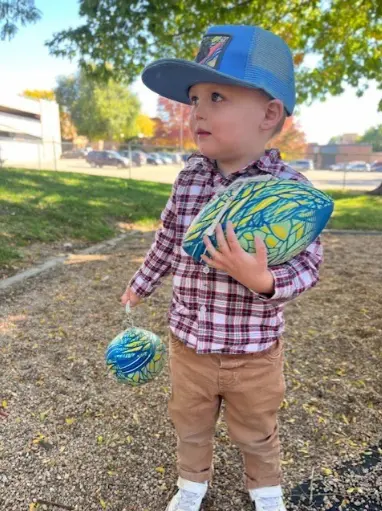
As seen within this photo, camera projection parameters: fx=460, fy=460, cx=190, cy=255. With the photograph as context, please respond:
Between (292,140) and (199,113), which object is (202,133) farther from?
(292,140)

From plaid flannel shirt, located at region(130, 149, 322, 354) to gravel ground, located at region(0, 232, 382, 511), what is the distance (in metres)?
0.86

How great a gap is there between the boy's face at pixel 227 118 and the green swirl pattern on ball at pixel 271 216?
6.9 inches

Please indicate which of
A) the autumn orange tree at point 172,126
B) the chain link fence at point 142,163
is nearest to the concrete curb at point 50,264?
the chain link fence at point 142,163

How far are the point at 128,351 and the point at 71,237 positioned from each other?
533 centimetres

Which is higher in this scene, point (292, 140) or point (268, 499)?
point (292, 140)

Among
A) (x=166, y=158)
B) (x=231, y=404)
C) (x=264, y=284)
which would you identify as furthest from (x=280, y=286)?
(x=166, y=158)

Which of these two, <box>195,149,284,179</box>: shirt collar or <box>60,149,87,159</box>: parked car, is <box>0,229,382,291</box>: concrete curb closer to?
<box>195,149,284,179</box>: shirt collar

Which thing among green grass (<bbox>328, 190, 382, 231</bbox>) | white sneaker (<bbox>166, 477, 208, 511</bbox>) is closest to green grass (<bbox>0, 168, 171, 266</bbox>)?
green grass (<bbox>328, 190, 382, 231</bbox>)

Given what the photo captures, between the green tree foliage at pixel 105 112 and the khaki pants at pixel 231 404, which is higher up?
the green tree foliage at pixel 105 112

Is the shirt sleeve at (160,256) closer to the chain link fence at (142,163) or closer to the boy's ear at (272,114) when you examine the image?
the boy's ear at (272,114)

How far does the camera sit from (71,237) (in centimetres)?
711

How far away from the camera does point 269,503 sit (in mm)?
1946

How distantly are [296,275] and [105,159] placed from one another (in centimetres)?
3325

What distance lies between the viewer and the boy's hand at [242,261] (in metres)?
1.45
